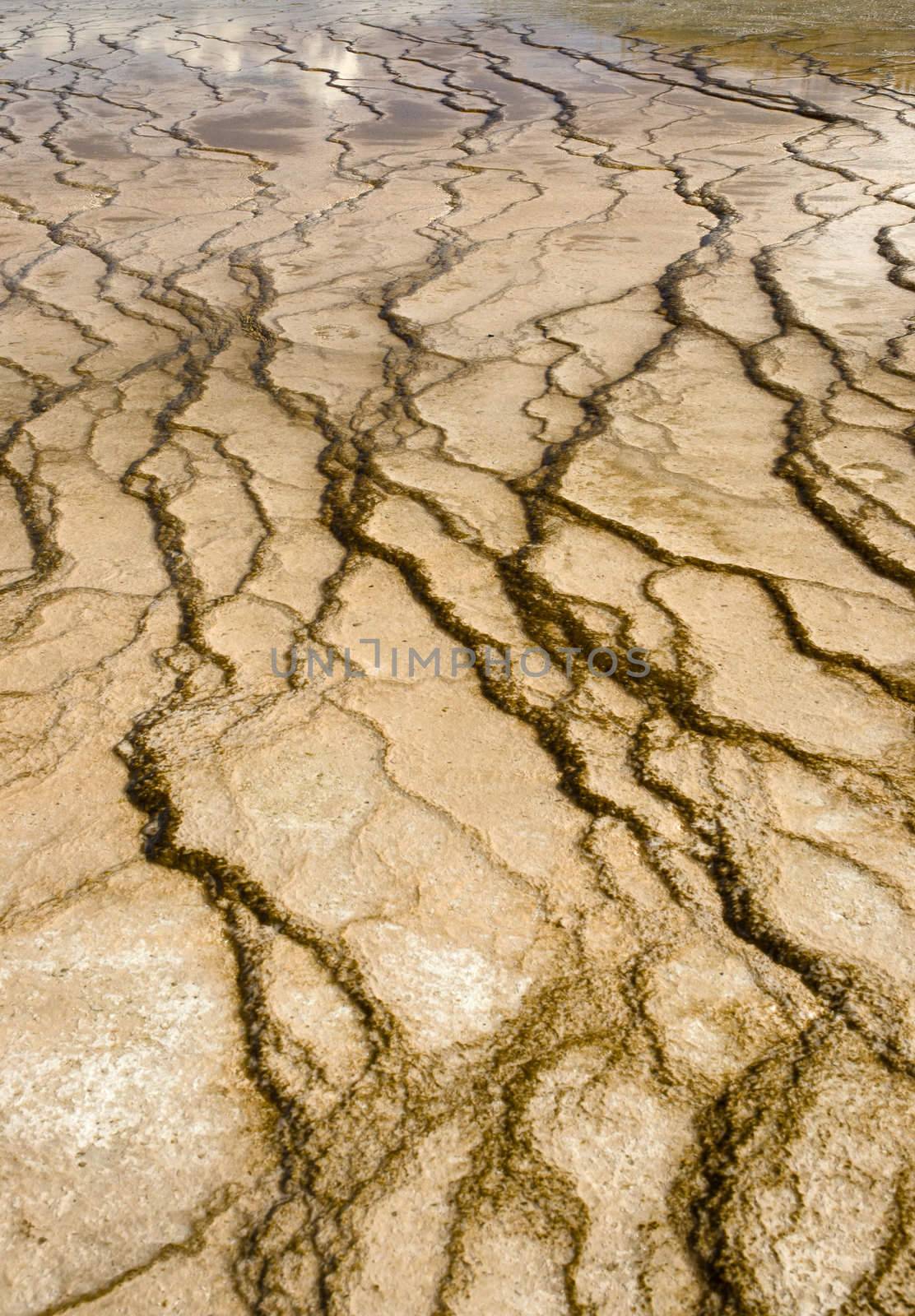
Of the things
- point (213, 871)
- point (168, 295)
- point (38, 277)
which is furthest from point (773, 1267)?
point (38, 277)

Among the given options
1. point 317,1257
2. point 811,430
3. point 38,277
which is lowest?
point 38,277

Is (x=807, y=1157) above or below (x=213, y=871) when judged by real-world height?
above

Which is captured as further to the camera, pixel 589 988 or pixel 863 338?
pixel 863 338

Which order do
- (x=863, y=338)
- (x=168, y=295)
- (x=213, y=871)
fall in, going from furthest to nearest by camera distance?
(x=168, y=295)
(x=863, y=338)
(x=213, y=871)

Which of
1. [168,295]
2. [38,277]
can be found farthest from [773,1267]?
[38,277]

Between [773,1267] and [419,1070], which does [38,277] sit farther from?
[773,1267]

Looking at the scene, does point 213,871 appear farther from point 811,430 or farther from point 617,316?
point 617,316

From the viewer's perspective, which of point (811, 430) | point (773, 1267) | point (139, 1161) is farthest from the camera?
point (811, 430)
